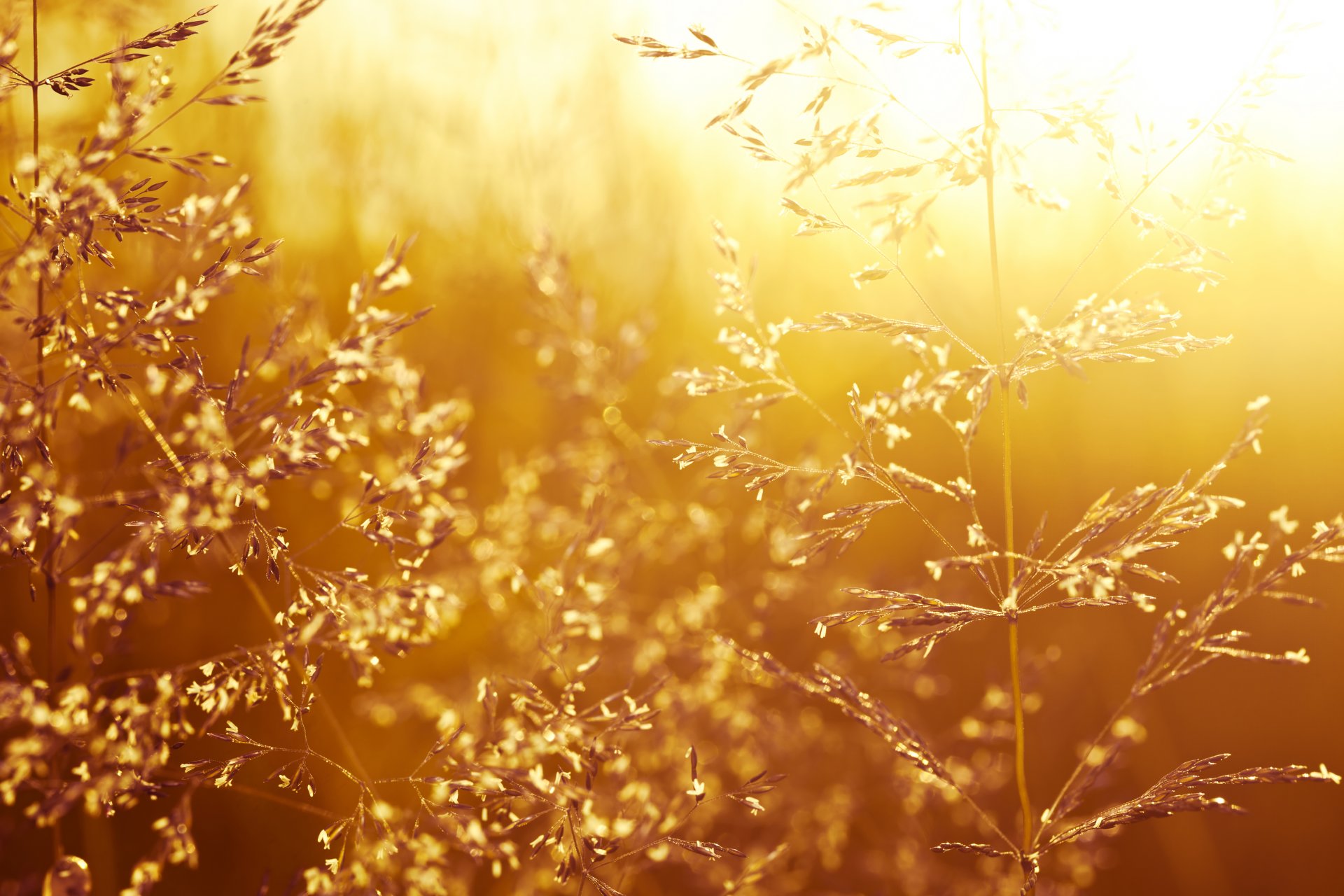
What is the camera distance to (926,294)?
302cm

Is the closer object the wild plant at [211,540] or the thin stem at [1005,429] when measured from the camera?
the wild plant at [211,540]

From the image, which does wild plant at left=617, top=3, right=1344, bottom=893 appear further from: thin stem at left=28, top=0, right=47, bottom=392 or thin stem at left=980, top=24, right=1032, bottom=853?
thin stem at left=28, top=0, right=47, bottom=392

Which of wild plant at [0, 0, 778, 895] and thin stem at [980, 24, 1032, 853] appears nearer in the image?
wild plant at [0, 0, 778, 895]

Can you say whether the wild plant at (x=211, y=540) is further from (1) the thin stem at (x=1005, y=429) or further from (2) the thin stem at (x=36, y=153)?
(1) the thin stem at (x=1005, y=429)

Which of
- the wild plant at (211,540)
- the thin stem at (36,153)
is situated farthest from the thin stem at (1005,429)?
the thin stem at (36,153)

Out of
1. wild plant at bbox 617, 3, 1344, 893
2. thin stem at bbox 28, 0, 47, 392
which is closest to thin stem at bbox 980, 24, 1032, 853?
wild plant at bbox 617, 3, 1344, 893

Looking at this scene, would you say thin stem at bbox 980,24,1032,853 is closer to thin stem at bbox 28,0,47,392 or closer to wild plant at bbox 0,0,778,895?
wild plant at bbox 0,0,778,895

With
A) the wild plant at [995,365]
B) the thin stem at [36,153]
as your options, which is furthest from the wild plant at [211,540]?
the wild plant at [995,365]

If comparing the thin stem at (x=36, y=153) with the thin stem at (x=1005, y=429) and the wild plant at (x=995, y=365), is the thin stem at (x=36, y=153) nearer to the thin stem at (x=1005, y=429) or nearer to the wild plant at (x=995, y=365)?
the wild plant at (x=995, y=365)

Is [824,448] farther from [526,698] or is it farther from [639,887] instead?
[526,698]

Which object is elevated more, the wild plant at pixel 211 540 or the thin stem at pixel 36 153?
the thin stem at pixel 36 153

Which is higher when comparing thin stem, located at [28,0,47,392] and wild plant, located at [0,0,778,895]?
thin stem, located at [28,0,47,392]

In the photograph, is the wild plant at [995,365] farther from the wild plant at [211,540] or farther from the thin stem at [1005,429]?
the wild plant at [211,540]

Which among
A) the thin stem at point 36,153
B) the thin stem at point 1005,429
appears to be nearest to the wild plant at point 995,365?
the thin stem at point 1005,429
